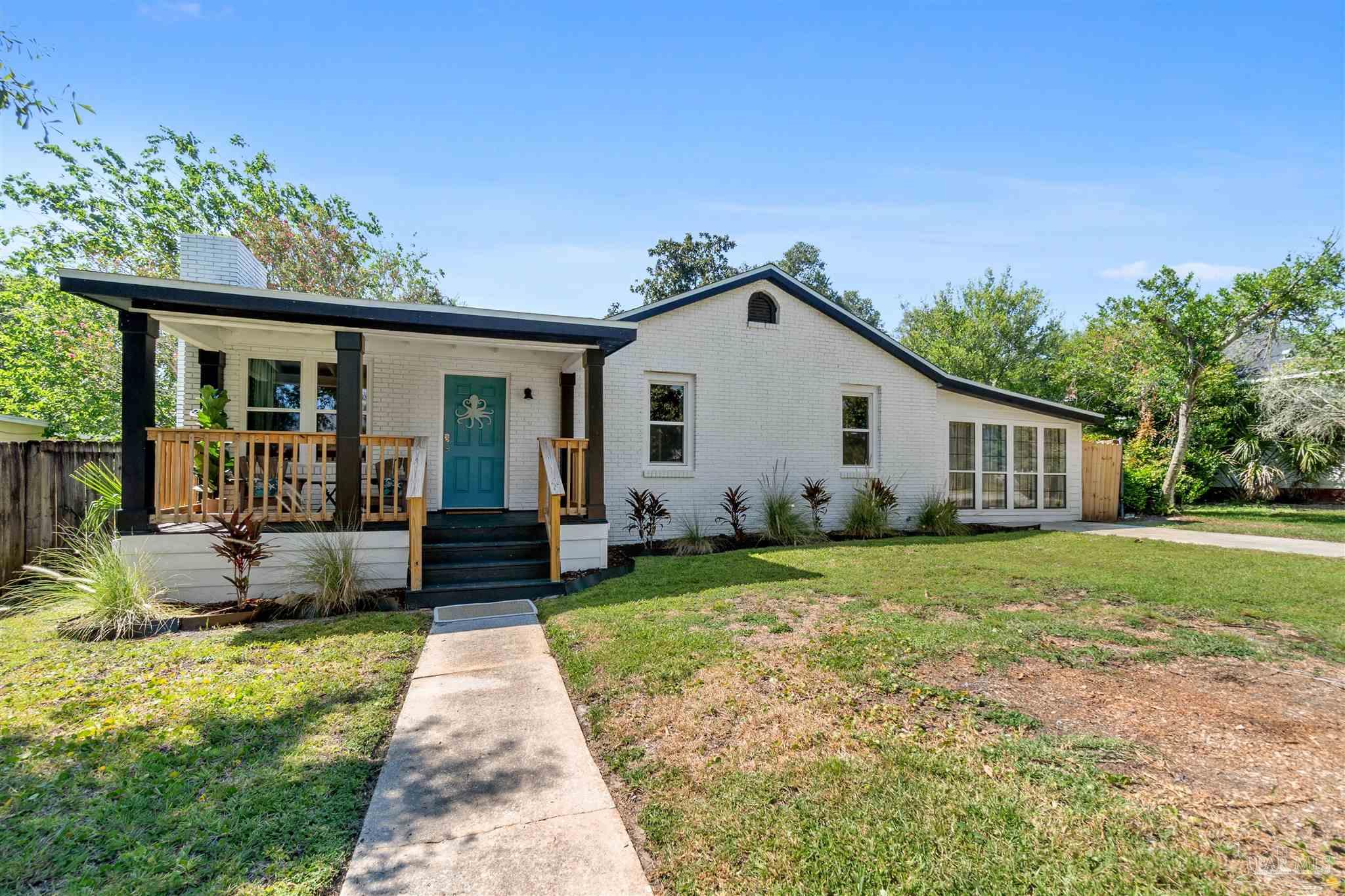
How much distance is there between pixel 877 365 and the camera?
38.8ft

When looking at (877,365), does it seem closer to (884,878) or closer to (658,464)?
(658,464)

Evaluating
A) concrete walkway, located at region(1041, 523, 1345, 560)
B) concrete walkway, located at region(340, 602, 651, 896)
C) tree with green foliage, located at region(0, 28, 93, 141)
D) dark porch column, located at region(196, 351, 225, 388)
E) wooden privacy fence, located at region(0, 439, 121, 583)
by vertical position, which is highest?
tree with green foliage, located at region(0, 28, 93, 141)

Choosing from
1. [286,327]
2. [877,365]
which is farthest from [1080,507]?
[286,327]

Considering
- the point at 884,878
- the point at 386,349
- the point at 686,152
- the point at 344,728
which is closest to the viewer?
the point at 884,878

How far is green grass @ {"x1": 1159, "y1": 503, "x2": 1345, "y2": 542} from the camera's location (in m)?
10.9

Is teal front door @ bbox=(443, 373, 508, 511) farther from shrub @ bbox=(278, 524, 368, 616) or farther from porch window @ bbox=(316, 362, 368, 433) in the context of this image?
shrub @ bbox=(278, 524, 368, 616)

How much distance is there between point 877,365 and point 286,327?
10.0m

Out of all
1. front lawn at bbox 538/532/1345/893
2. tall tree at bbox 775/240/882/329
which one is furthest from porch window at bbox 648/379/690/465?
tall tree at bbox 775/240/882/329

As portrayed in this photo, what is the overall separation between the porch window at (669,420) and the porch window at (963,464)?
20.4 feet

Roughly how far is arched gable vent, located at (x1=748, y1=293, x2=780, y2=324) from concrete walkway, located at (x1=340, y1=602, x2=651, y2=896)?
27.3 ft

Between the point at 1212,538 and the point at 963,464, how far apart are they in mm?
4222

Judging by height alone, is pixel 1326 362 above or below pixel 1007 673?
above

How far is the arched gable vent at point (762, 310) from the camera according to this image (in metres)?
10.9

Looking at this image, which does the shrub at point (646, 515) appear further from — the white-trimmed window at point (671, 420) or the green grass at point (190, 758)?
the green grass at point (190, 758)
